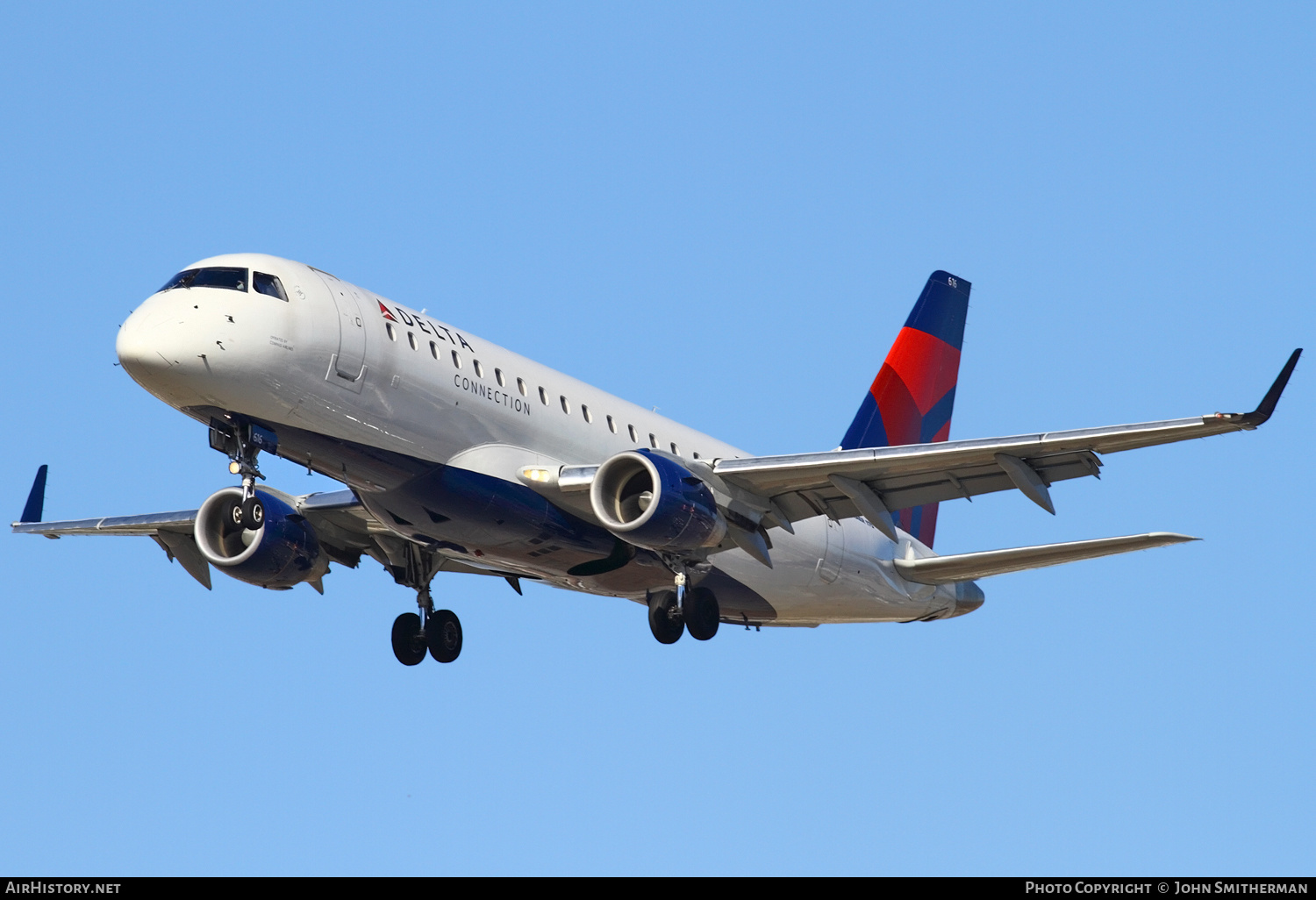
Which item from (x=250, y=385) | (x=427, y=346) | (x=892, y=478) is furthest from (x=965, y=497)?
(x=250, y=385)

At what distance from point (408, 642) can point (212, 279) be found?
9178 mm

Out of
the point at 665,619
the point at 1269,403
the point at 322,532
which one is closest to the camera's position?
the point at 1269,403

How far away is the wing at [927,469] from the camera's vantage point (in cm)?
2636

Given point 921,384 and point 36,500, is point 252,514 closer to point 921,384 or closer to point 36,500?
point 36,500

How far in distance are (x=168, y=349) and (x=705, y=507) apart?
8.93 meters

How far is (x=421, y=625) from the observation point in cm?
3294

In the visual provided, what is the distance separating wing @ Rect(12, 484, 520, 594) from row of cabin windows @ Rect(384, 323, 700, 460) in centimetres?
358

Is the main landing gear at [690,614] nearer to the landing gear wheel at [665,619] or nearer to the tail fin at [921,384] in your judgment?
the landing gear wheel at [665,619]

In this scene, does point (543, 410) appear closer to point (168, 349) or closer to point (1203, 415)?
point (168, 349)

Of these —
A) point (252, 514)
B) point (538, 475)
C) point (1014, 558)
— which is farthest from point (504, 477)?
point (1014, 558)

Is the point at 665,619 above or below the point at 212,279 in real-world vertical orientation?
below

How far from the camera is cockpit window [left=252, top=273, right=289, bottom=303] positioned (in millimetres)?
→ 26406

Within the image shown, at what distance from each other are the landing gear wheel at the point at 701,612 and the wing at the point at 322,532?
396 centimetres

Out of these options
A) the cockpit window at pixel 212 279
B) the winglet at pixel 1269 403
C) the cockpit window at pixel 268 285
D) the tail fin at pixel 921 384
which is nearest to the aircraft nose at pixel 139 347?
the cockpit window at pixel 212 279
